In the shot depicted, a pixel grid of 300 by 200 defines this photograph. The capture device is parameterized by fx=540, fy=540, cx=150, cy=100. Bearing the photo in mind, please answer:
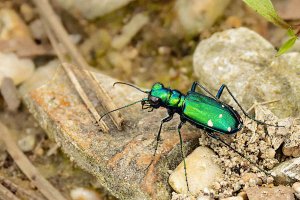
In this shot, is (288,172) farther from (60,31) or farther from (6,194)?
(60,31)

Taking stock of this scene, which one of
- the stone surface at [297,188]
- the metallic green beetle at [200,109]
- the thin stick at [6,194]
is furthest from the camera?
the thin stick at [6,194]

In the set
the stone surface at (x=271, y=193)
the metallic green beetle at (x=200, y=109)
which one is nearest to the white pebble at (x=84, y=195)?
the metallic green beetle at (x=200, y=109)

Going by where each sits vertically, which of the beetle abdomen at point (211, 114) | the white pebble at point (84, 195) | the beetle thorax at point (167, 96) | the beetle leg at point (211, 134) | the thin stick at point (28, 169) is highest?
the beetle thorax at point (167, 96)

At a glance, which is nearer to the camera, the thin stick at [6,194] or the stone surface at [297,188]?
the stone surface at [297,188]

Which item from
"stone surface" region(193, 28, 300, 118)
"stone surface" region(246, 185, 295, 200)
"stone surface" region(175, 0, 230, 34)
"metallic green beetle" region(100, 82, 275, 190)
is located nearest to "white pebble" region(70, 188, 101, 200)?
"metallic green beetle" region(100, 82, 275, 190)

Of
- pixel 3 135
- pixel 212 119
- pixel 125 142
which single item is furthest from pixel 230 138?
pixel 3 135

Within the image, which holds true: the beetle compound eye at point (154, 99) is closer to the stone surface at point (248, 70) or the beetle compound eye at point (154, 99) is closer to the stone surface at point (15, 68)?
the stone surface at point (248, 70)
